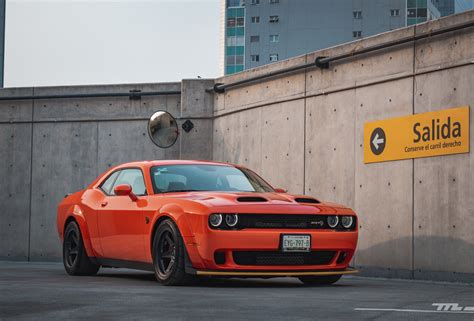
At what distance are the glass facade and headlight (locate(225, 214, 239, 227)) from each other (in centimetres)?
8713

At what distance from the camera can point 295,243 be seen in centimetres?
988

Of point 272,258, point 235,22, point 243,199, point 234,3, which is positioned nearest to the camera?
point 272,258

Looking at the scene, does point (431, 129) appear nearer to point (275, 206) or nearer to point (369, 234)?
point (369, 234)

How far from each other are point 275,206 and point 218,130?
830 centimetres

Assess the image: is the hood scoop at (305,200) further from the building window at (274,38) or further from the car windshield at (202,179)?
the building window at (274,38)

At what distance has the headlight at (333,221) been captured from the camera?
33.7 feet

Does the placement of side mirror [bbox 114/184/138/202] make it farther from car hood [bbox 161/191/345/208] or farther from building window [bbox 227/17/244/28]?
building window [bbox 227/17/244/28]

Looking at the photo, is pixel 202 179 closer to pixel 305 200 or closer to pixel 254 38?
pixel 305 200

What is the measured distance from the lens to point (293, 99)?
15.9 metres

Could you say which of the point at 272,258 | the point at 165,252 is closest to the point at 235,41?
the point at 165,252

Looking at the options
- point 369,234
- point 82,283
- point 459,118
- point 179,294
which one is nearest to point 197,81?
point 369,234

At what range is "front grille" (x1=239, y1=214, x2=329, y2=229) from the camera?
9789 millimetres

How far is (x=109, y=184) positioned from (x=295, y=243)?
307 cm

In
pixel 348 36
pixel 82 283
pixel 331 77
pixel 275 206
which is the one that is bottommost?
pixel 82 283
